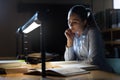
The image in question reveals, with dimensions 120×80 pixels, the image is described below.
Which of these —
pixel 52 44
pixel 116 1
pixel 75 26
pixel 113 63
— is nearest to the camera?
pixel 113 63

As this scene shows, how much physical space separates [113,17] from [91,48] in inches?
72.1

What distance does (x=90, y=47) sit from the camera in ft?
7.83

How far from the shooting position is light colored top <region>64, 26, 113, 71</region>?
232 cm

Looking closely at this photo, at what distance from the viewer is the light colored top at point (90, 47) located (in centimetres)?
232

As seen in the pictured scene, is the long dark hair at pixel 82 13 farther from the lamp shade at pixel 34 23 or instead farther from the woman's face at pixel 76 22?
the lamp shade at pixel 34 23

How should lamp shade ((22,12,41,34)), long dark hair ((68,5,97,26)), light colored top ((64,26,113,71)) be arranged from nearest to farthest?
1. lamp shade ((22,12,41,34))
2. light colored top ((64,26,113,71))
3. long dark hair ((68,5,97,26))

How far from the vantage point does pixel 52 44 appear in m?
4.26

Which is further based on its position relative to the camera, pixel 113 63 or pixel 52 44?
pixel 52 44

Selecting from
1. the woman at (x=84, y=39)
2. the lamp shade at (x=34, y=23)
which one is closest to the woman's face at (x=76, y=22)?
the woman at (x=84, y=39)

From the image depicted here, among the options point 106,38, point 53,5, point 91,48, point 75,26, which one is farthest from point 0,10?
point 91,48

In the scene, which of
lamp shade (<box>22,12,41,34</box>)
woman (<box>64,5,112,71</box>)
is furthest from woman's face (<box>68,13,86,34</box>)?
lamp shade (<box>22,12,41,34</box>)

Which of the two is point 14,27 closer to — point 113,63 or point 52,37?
point 52,37

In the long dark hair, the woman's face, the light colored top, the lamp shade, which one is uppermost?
the long dark hair

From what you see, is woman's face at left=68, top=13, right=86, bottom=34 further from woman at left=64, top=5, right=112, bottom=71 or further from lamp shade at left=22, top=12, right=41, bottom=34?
lamp shade at left=22, top=12, right=41, bottom=34
